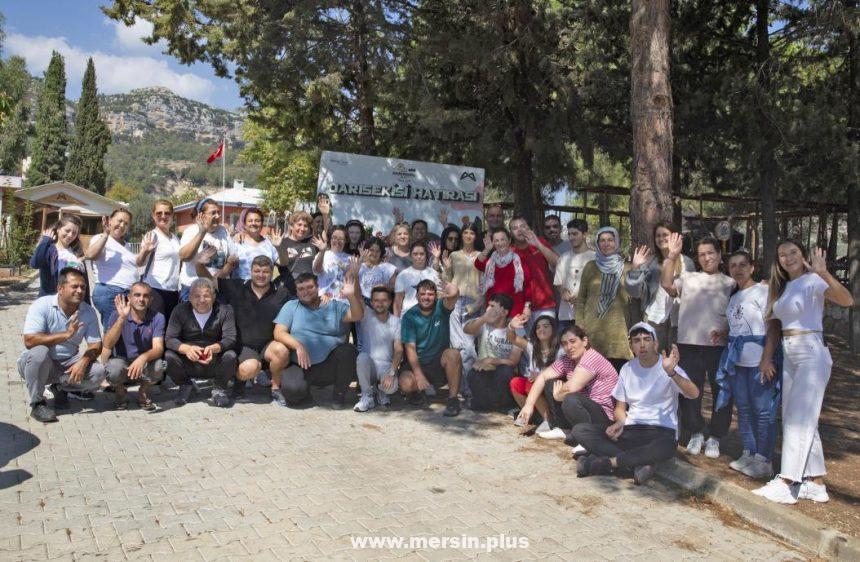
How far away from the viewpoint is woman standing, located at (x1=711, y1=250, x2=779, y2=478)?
4980 mm

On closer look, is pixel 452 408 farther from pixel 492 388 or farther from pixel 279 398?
pixel 279 398

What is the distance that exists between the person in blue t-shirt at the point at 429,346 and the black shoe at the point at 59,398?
3.24 m

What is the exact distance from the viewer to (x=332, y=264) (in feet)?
24.2

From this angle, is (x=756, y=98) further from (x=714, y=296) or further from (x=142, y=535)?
(x=142, y=535)

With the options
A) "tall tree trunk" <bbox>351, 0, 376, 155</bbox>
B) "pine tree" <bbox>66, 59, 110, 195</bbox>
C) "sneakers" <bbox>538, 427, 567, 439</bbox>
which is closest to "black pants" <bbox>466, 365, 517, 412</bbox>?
"sneakers" <bbox>538, 427, 567, 439</bbox>

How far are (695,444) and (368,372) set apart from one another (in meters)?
3.18

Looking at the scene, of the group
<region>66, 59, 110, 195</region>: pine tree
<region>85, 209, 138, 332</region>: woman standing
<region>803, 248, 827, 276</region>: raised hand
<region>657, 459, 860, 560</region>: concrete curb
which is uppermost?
<region>66, 59, 110, 195</region>: pine tree

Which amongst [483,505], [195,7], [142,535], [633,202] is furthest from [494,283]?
[195,7]

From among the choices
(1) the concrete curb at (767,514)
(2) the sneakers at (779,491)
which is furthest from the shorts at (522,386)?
(2) the sneakers at (779,491)

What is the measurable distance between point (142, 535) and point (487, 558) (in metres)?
1.96

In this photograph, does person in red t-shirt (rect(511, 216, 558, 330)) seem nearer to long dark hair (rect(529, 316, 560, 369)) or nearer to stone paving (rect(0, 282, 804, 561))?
long dark hair (rect(529, 316, 560, 369))

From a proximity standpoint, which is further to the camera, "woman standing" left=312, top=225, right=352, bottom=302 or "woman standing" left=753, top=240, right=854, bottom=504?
"woman standing" left=312, top=225, right=352, bottom=302

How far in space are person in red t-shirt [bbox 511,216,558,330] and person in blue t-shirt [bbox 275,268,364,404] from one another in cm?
175

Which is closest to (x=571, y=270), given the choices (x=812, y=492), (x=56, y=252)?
(x=812, y=492)
